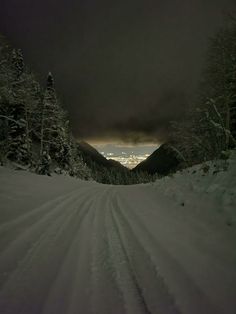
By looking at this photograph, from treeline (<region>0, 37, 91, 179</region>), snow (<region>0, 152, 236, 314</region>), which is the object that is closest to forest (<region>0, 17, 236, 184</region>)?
treeline (<region>0, 37, 91, 179</region>)

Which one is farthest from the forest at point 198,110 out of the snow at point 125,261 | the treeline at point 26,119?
the snow at point 125,261

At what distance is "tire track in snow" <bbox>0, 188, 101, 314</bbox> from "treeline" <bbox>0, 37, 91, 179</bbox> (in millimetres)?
12570

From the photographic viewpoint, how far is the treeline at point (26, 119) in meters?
18.0

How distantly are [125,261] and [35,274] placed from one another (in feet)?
4.91

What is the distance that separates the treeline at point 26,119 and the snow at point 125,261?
12.3 m

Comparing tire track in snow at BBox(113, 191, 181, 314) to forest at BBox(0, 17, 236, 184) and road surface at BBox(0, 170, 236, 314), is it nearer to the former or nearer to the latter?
road surface at BBox(0, 170, 236, 314)

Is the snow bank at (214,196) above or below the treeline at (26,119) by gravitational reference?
below

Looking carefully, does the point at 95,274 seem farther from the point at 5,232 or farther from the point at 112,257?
the point at 5,232

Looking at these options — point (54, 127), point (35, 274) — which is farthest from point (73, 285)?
point (54, 127)

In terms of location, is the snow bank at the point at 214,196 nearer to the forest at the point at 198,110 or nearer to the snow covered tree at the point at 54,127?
the forest at the point at 198,110

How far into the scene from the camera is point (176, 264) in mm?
3826

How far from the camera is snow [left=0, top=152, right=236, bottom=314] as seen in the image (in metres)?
2.81

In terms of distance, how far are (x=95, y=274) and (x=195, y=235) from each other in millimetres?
2685

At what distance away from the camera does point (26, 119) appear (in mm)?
29141
